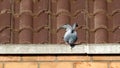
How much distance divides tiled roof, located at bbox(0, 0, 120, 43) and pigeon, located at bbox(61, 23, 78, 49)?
34 cm

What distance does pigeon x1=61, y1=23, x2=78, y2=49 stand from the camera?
6.43 metres

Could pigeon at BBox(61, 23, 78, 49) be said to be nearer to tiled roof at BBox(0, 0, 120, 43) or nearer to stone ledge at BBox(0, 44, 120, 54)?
stone ledge at BBox(0, 44, 120, 54)

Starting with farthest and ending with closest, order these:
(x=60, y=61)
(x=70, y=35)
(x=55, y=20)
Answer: (x=55, y=20)
(x=60, y=61)
(x=70, y=35)

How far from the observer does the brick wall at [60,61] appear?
259 inches

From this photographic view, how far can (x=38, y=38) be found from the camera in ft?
22.6

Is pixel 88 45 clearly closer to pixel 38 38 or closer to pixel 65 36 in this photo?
pixel 65 36

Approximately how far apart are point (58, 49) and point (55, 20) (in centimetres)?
62

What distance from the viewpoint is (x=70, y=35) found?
253 inches

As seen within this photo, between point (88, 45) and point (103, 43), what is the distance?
0.70ft

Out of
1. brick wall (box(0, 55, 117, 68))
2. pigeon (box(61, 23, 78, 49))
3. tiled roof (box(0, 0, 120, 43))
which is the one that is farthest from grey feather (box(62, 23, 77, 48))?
tiled roof (box(0, 0, 120, 43))

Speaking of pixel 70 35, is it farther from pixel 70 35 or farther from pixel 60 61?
pixel 60 61

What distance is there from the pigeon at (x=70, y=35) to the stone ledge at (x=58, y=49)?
5 centimetres

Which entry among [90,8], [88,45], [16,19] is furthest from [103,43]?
[16,19]

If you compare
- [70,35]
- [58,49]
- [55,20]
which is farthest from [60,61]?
[55,20]
